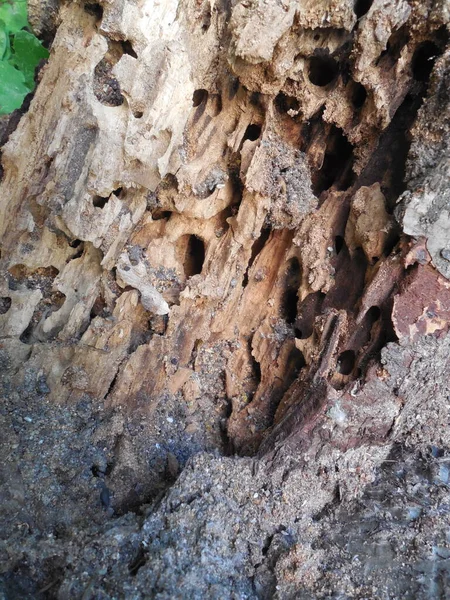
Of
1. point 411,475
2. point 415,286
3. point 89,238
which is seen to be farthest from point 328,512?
point 89,238

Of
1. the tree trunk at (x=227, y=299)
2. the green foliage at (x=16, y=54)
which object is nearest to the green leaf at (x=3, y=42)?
the green foliage at (x=16, y=54)

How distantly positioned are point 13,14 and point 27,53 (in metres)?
0.22

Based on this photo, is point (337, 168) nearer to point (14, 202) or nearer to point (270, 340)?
point (270, 340)

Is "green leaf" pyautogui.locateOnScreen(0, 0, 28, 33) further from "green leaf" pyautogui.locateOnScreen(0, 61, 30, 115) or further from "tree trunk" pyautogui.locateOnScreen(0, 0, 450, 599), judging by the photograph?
"green leaf" pyautogui.locateOnScreen(0, 61, 30, 115)

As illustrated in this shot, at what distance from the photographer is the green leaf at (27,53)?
2.71m

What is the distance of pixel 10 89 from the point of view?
2.60 m

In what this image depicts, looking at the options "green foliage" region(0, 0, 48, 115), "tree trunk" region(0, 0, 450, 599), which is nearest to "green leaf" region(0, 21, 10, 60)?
"green foliage" region(0, 0, 48, 115)

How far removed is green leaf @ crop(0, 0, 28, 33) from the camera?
267 centimetres

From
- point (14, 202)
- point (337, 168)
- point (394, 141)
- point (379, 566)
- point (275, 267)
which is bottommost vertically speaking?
point (379, 566)

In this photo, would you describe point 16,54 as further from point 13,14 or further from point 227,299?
point 227,299

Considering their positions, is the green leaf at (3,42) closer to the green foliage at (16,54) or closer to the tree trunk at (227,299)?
the green foliage at (16,54)

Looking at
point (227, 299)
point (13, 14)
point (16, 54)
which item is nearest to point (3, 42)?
point (16, 54)

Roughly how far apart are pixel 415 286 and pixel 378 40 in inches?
56.0

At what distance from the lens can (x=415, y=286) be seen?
9.23 feet
